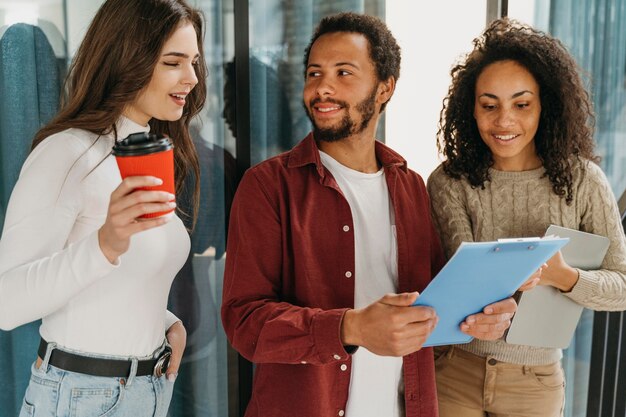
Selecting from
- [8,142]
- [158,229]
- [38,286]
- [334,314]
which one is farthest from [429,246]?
[8,142]

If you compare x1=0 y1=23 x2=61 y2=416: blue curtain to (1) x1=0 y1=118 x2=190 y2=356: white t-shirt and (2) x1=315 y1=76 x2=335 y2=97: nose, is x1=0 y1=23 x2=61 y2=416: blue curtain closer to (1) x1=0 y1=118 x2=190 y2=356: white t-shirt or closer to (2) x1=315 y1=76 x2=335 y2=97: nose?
(1) x1=0 y1=118 x2=190 y2=356: white t-shirt

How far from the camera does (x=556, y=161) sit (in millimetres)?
1832

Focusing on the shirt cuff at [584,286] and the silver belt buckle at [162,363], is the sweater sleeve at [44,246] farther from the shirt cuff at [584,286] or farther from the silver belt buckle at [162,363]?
the shirt cuff at [584,286]

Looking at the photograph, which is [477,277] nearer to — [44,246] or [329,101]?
[329,101]

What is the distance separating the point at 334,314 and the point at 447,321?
0.24m

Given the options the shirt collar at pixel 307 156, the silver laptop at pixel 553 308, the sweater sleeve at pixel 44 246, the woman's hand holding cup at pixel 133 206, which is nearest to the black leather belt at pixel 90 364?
the sweater sleeve at pixel 44 246

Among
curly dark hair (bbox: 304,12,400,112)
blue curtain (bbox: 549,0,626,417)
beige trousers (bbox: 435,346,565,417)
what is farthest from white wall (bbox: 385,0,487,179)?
beige trousers (bbox: 435,346,565,417)

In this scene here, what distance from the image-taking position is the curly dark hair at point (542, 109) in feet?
6.06

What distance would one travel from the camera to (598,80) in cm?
302

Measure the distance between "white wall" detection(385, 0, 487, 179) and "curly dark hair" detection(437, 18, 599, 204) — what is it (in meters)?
0.72

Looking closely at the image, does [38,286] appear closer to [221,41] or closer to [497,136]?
[221,41]

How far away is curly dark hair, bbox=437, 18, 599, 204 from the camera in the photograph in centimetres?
185

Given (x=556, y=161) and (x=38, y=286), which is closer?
(x=38, y=286)

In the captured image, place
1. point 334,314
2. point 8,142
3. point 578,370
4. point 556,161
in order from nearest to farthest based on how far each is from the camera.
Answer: point 334,314 → point 8,142 → point 556,161 → point 578,370
